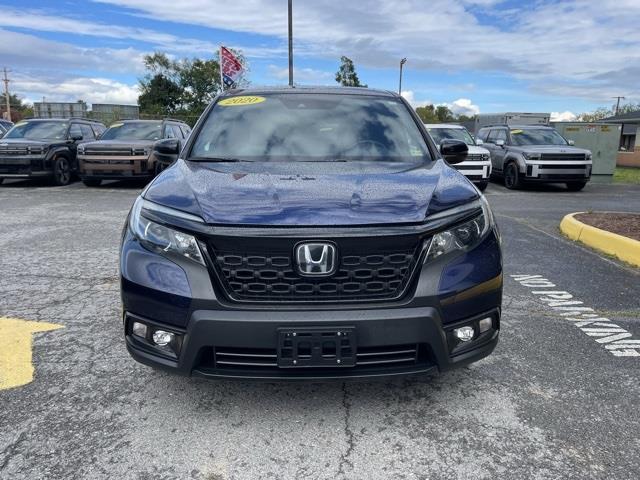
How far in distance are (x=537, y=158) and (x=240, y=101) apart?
36.6 feet

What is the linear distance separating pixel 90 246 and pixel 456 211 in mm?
5266

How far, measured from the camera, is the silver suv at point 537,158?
13.3m

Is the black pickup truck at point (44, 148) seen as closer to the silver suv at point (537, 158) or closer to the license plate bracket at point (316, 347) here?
the silver suv at point (537, 158)

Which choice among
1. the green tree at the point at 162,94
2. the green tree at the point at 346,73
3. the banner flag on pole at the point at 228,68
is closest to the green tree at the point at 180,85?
the green tree at the point at 162,94

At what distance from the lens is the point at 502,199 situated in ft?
40.0

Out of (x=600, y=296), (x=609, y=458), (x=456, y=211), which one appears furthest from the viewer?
(x=600, y=296)

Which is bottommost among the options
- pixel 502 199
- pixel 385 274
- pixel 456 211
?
pixel 502 199

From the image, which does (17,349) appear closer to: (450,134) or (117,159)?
(117,159)

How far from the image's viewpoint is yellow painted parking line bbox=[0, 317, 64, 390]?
306cm

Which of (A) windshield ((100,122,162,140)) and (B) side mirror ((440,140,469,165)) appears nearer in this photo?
(B) side mirror ((440,140,469,165))

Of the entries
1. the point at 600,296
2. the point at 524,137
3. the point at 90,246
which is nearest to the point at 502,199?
the point at 524,137

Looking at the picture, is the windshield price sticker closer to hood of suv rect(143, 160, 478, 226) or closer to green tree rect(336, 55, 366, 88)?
hood of suv rect(143, 160, 478, 226)

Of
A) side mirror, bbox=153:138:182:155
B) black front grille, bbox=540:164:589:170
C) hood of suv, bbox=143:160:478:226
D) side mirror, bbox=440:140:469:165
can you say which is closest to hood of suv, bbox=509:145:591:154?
black front grille, bbox=540:164:589:170

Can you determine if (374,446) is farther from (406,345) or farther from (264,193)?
(264,193)
